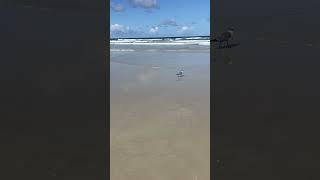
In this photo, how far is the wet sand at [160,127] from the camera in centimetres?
186

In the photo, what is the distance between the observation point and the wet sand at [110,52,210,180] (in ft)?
6.10

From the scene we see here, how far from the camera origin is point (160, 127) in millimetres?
2344
